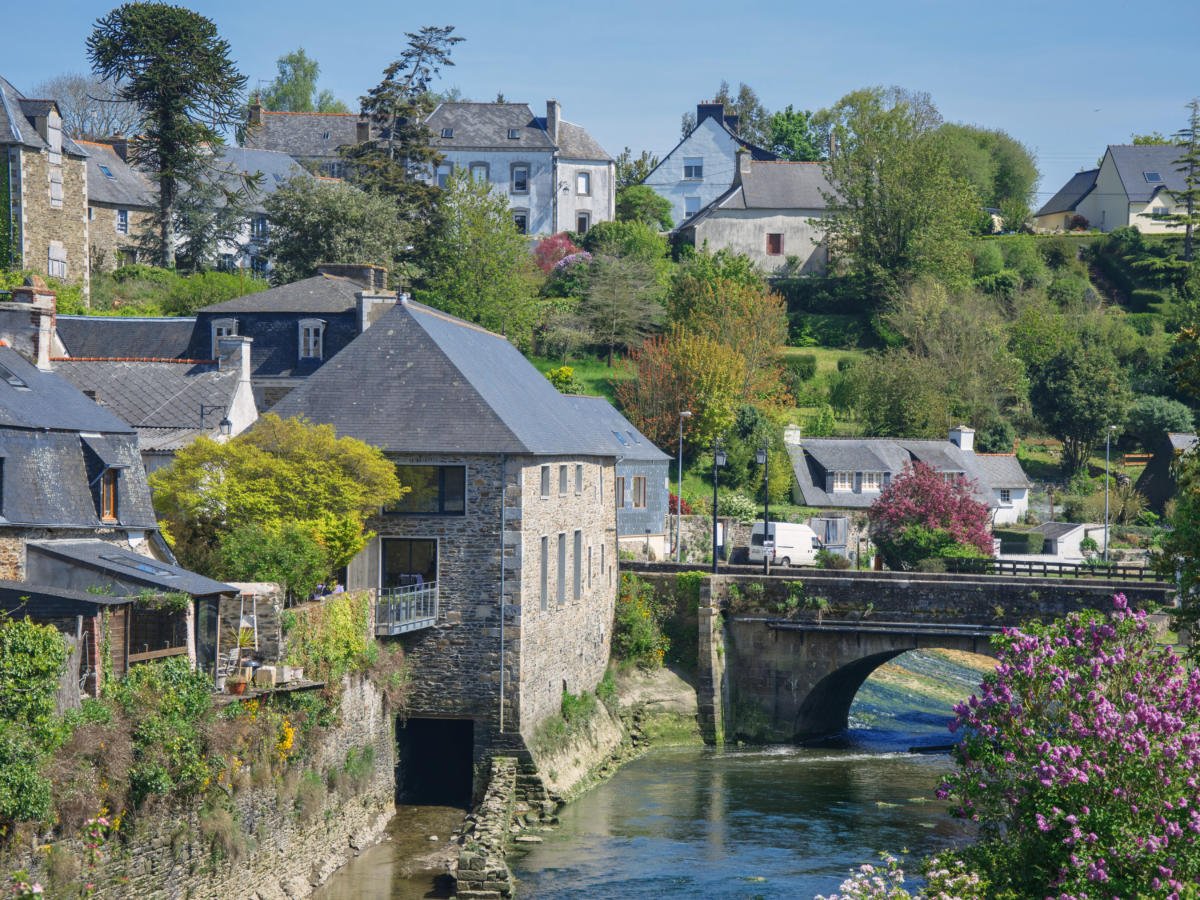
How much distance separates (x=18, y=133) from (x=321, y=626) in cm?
3782

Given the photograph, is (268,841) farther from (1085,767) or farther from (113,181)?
(113,181)

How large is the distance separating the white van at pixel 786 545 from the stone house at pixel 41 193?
27.6 m

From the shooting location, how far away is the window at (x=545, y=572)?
37.3 m

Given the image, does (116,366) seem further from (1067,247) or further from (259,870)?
(1067,247)

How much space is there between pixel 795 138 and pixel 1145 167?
1059 inches

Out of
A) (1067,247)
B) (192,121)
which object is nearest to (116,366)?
(192,121)

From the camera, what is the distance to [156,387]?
4078 centimetres

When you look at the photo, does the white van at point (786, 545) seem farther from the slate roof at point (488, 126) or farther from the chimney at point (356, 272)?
the slate roof at point (488, 126)

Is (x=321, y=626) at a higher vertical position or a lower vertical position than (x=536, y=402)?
lower

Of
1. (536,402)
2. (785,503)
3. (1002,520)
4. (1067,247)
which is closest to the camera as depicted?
(536,402)

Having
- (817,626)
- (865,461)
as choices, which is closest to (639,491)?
(865,461)

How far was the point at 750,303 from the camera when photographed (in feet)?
253

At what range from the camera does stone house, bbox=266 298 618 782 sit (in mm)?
35531

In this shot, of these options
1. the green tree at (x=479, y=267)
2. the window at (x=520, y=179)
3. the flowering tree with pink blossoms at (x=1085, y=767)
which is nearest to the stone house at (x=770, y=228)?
the window at (x=520, y=179)
